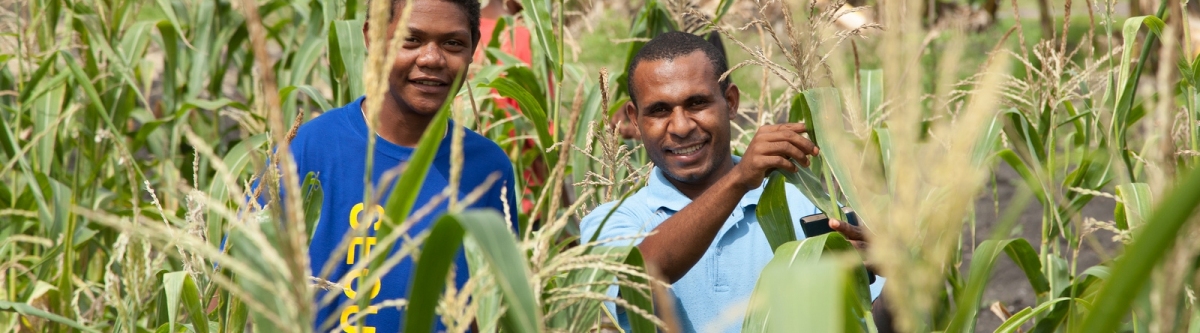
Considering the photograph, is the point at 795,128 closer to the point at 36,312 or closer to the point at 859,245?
the point at 859,245

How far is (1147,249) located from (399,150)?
1242mm

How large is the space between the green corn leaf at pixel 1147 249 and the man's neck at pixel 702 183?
106cm

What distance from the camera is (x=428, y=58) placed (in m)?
1.60

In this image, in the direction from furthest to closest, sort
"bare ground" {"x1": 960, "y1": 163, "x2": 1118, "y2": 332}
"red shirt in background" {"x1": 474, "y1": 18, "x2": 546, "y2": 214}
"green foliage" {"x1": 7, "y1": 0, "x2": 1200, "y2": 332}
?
"bare ground" {"x1": 960, "y1": 163, "x2": 1118, "y2": 332}
"red shirt in background" {"x1": 474, "y1": 18, "x2": 546, "y2": 214}
"green foliage" {"x1": 7, "y1": 0, "x2": 1200, "y2": 332}

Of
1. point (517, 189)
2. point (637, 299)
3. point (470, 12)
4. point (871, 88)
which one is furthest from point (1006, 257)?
point (637, 299)

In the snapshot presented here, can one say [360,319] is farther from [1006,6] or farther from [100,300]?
[1006,6]

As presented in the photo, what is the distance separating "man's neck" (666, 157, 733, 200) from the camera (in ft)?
5.42

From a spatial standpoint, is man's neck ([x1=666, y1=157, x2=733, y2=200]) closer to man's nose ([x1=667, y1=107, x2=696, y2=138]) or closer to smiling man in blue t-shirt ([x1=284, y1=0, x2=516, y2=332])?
man's nose ([x1=667, y1=107, x2=696, y2=138])

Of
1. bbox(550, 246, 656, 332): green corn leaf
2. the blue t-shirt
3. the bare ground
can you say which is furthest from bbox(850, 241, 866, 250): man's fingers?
the bare ground

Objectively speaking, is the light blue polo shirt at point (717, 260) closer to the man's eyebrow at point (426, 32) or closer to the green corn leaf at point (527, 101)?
the green corn leaf at point (527, 101)

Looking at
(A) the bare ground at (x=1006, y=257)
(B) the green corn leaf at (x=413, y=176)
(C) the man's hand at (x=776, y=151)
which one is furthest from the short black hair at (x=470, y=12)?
(A) the bare ground at (x=1006, y=257)

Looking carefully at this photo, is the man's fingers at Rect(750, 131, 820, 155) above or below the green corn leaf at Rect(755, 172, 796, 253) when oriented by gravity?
above

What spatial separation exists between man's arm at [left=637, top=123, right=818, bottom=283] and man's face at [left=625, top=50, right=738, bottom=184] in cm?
28

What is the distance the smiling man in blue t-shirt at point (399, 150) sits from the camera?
5.08 ft
